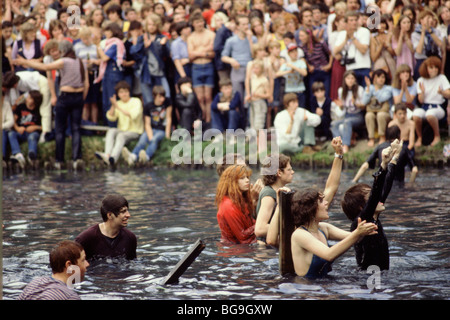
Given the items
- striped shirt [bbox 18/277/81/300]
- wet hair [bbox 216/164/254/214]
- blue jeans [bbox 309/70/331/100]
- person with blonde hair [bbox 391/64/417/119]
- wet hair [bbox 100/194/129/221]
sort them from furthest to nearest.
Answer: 1. blue jeans [bbox 309/70/331/100]
2. person with blonde hair [bbox 391/64/417/119]
3. wet hair [bbox 216/164/254/214]
4. wet hair [bbox 100/194/129/221]
5. striped shirt [bbox 18/277/81/300]

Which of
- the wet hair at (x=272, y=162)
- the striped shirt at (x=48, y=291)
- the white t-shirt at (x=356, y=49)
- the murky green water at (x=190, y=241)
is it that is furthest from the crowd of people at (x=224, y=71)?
the striped shirt at (x=48, y=291)

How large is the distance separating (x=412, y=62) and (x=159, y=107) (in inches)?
224

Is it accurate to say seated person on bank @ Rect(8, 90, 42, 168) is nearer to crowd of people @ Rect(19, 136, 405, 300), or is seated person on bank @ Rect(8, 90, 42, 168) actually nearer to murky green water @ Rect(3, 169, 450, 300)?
murky green water @ Rect(3, 169, 450, 300)

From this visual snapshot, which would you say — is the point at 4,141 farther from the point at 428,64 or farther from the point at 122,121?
the point at 428,64

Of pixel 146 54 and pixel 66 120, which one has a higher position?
pixel 146 54

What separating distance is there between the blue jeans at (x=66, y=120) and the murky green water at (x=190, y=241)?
4.65 feet

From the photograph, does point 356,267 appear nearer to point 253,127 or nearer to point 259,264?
point 259,264

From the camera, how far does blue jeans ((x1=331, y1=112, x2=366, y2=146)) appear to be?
1927 centimetres

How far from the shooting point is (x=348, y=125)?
19.3 meters

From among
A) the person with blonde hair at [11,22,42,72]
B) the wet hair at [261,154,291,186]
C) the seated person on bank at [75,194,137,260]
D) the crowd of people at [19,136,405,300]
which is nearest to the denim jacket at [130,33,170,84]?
the person with blonde hair at [11,22,42,72]

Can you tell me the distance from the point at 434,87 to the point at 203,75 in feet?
16.8

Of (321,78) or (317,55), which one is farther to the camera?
(321,78)

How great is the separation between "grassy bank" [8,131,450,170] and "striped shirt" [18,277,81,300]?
11955mm

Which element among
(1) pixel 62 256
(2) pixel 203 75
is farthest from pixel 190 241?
(2) pixel 203 75
